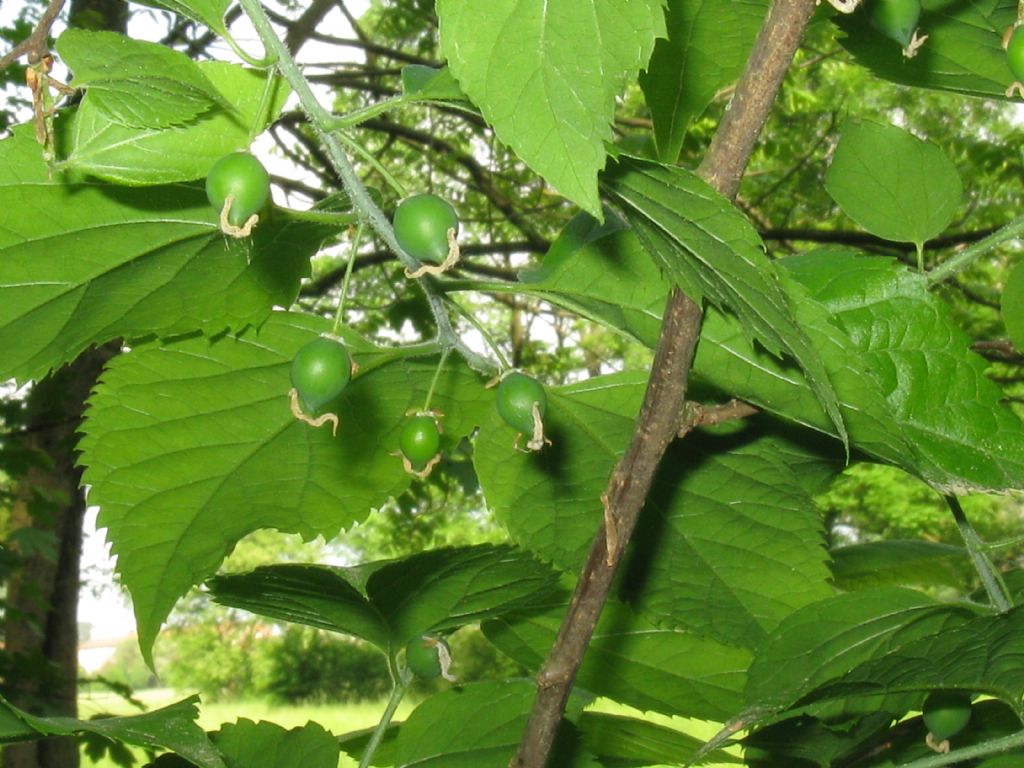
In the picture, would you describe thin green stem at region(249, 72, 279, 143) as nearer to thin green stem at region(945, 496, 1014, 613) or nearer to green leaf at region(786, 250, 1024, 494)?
green leaf at region(786, 250, 1024, 494)

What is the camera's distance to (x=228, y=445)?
2.77ft

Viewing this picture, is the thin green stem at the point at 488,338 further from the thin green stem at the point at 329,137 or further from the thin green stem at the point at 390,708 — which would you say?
the thin green stem at the point at 390,708

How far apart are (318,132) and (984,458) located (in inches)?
17.6

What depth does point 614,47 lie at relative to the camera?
1.38 ft

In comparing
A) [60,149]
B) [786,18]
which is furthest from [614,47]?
[60,149]

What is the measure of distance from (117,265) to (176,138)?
0.50 ft

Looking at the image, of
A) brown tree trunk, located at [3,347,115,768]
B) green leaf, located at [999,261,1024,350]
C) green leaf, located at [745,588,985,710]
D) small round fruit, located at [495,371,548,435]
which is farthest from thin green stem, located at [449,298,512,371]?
brown tree trunk, located at [3,347,115,768]

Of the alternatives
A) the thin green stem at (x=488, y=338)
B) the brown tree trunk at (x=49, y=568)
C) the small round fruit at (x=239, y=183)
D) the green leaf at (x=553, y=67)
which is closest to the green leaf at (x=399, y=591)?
the thin green stem at (x=488, y=338)

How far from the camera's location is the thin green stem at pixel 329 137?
50cm

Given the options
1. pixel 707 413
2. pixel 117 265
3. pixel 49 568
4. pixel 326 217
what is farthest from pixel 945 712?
pixel 49 568

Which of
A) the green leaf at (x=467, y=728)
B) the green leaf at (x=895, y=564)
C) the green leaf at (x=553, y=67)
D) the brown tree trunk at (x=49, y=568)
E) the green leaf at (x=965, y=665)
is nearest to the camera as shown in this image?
the green leaf at (x=553, y=67)

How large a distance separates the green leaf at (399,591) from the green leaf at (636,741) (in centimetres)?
15

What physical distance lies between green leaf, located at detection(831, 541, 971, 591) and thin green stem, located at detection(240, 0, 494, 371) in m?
0.59

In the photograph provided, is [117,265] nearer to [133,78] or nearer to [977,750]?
[133,78]
